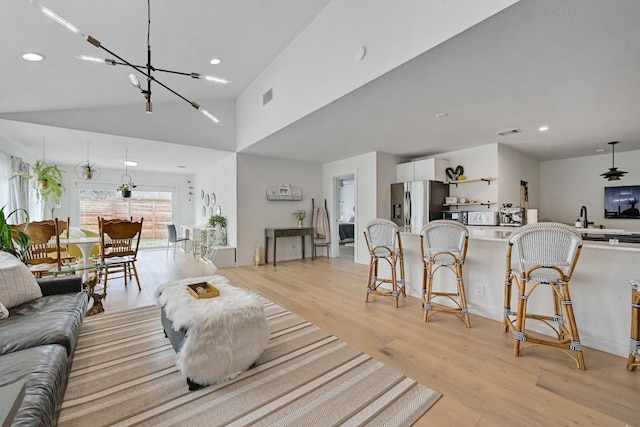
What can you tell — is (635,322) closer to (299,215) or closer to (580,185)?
(299,215)

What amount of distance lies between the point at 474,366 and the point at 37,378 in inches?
99.6

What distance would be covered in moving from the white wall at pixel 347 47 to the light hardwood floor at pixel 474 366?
7.83 ft

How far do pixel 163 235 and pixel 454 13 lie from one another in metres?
9.07

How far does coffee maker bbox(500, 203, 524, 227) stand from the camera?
4.71 meters

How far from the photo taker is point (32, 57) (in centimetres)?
271

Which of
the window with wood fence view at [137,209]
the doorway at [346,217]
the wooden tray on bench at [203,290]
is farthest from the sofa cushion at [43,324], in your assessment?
the window with wood fence view at [137,209]

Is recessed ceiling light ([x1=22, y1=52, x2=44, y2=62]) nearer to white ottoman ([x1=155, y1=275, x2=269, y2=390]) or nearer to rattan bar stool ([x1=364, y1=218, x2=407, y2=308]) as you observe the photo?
white ottoman ([x1=155, y1=275, x2=269, y2=390])

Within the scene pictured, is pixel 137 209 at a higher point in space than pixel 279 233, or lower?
higher

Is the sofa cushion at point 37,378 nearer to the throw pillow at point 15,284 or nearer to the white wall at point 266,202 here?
the throw pillow at point 15,284

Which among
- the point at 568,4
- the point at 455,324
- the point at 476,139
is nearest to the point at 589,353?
the point at 455,324

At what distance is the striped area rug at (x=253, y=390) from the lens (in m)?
1.45

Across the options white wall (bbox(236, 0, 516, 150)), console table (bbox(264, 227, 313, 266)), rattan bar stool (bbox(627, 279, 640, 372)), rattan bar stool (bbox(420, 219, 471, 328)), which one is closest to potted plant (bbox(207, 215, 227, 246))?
console table (bbox(264, 227, 313, 266))

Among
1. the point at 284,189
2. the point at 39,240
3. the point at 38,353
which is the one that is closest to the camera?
the point at 38,353

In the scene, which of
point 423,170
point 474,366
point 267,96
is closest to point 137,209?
point 267,96
